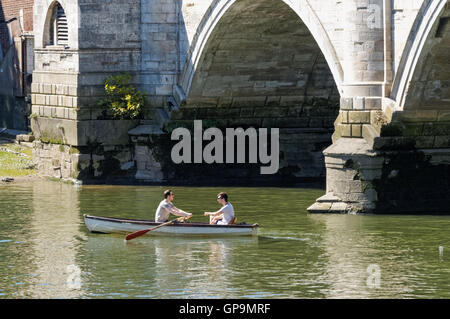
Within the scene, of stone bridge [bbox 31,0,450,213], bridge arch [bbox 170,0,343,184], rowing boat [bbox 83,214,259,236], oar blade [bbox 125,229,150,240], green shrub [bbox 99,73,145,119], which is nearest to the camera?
rowing boat [bbox 83,214,259,236]

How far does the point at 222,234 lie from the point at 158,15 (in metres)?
10.3

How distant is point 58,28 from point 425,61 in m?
12.5

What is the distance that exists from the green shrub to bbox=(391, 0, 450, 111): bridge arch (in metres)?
8.85

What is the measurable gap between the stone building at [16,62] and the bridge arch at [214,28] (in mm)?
9825

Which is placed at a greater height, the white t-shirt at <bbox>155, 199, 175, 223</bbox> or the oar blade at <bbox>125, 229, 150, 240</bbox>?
the white t-shirt at <bbox>155, 199, 175, 223</bbox>

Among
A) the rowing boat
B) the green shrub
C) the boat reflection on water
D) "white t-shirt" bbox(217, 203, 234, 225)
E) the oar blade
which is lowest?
the boat reflection on water

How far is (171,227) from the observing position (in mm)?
20828

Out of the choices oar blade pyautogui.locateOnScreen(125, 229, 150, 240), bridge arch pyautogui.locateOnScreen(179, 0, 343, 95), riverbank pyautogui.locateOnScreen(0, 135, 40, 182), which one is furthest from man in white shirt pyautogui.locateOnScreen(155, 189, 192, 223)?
riverbank pyautogui.locateOnScreen(0, 135, 40, 182)

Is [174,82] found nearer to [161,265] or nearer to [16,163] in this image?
[16,163]

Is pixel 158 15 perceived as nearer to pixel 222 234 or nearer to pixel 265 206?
pixel 265 206

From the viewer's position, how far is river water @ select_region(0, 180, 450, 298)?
16609 millimetres

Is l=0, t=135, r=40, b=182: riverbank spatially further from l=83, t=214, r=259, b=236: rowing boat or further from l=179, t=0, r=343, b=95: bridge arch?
l=83, t=214, r=259, b=236: rowing boat

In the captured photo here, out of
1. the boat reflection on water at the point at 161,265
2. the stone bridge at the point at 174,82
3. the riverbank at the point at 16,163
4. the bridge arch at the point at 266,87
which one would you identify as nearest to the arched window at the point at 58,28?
the stone bridge at the point at 174,82

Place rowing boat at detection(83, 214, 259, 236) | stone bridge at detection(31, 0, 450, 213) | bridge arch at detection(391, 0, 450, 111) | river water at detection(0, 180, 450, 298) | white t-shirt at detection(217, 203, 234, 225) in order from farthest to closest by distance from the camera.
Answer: stone bridge at detection(31, 0, 450, 213) < bridge arch at detection(391, 0, 450, 111) < white t-shirt at detection(217, 203, 234, 225) < rowing boat at detection(83, 214, 259, 236) < river water at detection(0, 180, 450, 298)
